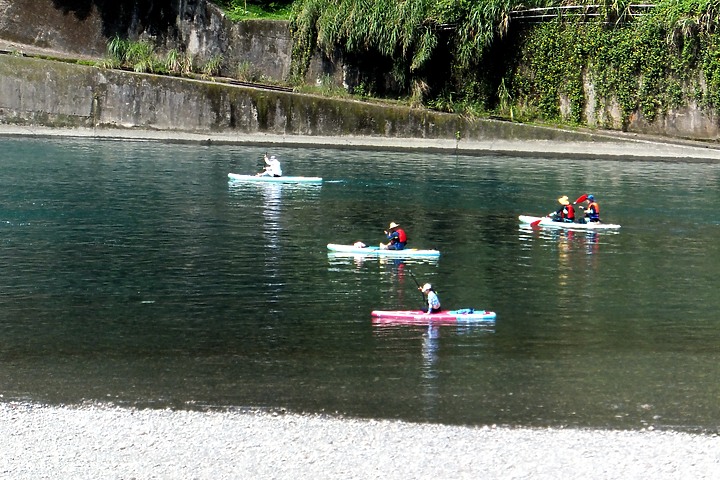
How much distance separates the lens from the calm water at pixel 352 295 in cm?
1947

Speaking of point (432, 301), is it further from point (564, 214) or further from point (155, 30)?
point (155, 30)

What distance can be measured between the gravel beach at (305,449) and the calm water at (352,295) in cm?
62

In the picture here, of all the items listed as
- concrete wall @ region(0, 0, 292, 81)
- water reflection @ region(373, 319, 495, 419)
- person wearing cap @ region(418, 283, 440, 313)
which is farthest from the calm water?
concrete wall @ region(0, 0, 292, 81)

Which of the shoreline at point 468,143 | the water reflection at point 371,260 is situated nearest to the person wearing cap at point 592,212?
the water reflection at point 371,260

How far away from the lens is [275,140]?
52.1 m

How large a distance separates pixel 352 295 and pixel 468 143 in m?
26.3

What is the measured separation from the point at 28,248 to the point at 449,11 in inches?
1088

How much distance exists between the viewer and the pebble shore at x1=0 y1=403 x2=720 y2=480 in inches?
628

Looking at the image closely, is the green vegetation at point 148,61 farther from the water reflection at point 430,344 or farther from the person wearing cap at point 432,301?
the water reflection at point 430,344

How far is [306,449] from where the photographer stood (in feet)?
55.2

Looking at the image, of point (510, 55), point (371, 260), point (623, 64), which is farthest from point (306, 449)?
point (510, 55)

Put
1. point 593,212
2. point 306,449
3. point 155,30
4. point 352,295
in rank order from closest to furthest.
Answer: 1. point 306,449
2. point 352,295
3. point 593,212
4. point 155,30

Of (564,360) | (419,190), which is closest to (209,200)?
(419,190)

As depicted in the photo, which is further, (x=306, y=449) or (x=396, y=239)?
(x=396, y=239)
